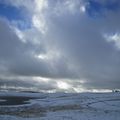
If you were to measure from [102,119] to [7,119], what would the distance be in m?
11.8

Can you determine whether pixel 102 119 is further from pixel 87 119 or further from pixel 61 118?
pixel 61 118

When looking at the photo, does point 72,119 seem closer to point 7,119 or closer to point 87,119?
point 87,119

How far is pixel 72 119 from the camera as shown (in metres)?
35.2

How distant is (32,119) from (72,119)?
503 cm

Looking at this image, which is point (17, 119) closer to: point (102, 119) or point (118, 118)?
point (102, 119)

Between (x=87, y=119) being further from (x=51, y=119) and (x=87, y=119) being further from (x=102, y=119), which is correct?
(x=51, y=119)

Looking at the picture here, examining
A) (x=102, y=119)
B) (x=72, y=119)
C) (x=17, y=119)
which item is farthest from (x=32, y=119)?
(x=102, y=119)

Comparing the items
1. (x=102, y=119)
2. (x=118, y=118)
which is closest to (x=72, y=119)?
(x=102, y=119)

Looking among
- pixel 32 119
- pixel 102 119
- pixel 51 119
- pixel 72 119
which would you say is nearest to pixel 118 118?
pixel 102 119

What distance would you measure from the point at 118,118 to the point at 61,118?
7347mm

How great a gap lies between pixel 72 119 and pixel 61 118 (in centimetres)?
163

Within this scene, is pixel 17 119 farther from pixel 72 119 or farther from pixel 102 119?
pixel 102 119

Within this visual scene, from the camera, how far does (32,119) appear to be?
35.8 m

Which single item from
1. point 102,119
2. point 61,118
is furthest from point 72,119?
point 102,119
